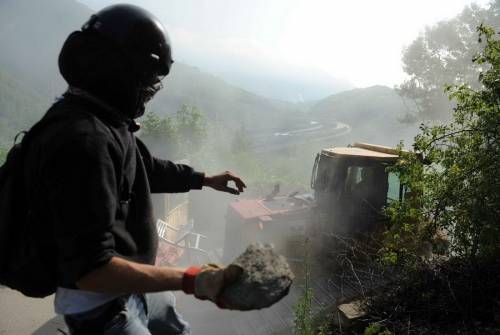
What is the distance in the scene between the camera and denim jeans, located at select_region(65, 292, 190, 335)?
1.63 meters

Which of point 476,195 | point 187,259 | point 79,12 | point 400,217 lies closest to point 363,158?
point 400,217

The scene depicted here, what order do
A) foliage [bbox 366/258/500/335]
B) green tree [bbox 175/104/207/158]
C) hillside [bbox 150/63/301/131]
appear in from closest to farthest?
foliage [bbox 366/258/500/335] < green tree [bbox 175/104/207/158] < hillside [bbox 150/63/301/131]

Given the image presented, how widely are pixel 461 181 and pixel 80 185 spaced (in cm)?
382

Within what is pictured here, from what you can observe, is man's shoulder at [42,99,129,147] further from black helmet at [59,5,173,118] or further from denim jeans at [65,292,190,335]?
denim jeans at [65,292,190,335]

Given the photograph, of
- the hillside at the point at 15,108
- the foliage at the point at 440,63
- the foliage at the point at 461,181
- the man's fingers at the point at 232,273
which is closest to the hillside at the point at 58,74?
the hillside at the point at 15,108

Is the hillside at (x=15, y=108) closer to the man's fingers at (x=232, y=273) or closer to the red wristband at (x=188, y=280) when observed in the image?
the red wristband at (x=188, y=280)

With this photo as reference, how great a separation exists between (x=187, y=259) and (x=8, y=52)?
5089 inches

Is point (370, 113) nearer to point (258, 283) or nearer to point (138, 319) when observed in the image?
point (138, 319)

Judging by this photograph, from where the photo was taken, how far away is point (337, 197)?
6906 mm

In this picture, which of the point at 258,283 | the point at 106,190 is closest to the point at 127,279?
the point at 106,190

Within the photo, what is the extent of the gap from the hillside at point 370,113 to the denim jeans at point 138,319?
40.7m

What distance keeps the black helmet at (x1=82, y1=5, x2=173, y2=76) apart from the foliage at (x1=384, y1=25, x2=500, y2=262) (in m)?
3.29

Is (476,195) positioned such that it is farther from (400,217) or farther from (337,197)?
(337,197)

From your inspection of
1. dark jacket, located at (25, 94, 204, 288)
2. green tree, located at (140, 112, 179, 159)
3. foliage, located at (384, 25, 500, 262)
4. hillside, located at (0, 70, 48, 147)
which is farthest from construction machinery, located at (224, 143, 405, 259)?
hillside, located at (0, 70, 48, 147)
